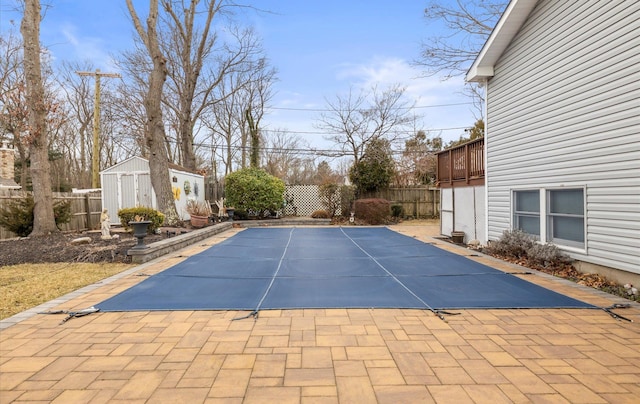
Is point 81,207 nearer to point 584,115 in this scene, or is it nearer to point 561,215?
point 561,215

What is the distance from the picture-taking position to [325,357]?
2557mm

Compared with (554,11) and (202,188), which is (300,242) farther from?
(202,188)

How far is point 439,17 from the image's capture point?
11133 millimetres

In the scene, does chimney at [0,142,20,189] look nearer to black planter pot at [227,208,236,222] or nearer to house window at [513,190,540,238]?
black planter pot at [227,208,236,222]

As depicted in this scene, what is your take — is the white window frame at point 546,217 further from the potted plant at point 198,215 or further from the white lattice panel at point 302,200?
the white lattice panel at point 302,200

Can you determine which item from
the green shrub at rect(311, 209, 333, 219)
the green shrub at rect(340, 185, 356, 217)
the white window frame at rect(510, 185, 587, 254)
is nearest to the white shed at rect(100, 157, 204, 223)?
the green shrub at rect(311, 209, 333, 219)

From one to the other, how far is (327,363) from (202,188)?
14565 millimetres

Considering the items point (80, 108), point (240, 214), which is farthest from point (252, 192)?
point (80, 108)

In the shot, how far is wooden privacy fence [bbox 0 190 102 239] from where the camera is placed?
10.8m

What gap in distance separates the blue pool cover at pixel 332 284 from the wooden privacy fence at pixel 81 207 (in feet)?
23.6

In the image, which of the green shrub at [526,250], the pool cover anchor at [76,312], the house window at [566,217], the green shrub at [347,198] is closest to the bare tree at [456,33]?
the green shrub at [347,198]

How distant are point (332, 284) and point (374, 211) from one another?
33.3ft

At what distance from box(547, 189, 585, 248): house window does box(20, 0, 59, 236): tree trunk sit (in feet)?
37.7

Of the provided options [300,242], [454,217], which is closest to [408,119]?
[454,217]
